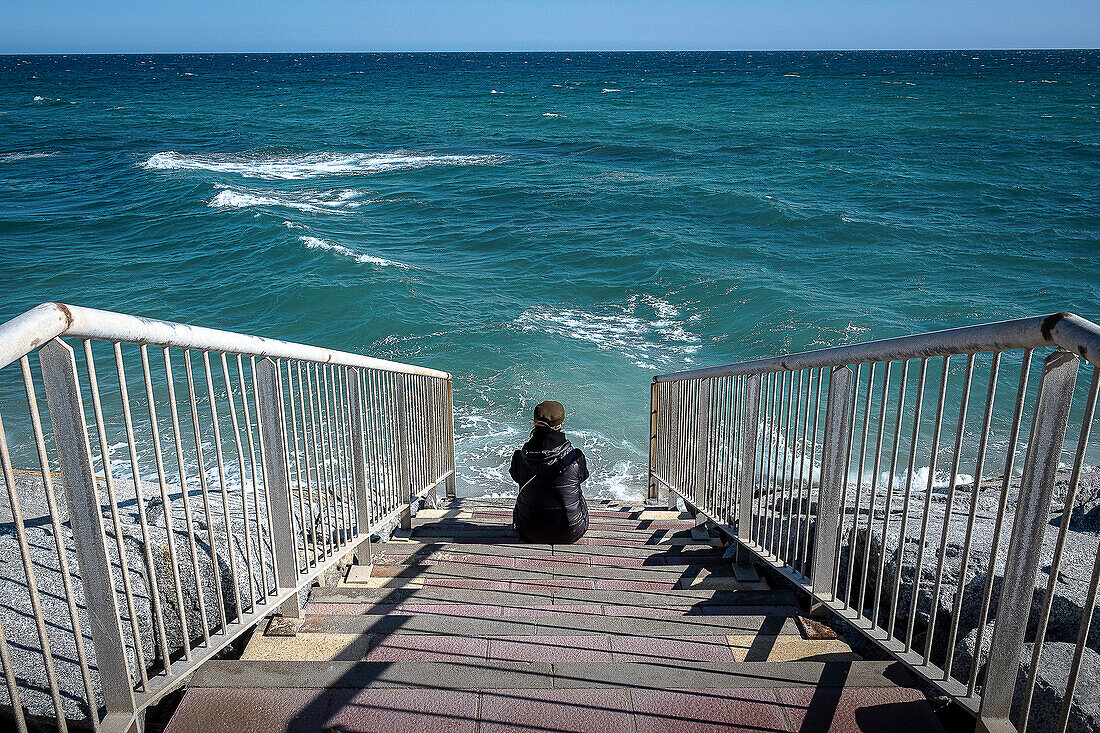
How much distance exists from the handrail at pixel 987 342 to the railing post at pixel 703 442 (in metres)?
1.88

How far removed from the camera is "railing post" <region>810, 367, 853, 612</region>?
321 centimetres

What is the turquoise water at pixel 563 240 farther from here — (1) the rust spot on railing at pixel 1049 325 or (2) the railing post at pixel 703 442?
(1) the rust spot on railing at pixel 1049 325

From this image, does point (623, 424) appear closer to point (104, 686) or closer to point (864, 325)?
point (864, 325)

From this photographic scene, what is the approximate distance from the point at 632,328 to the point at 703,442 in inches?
498

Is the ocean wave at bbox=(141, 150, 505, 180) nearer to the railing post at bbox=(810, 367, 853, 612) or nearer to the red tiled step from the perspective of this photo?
the red tiled step

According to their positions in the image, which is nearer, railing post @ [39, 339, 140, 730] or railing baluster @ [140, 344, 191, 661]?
railing post @ [39, 339, 140, 730]

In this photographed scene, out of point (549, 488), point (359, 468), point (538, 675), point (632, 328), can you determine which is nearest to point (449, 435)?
point (549, 488)

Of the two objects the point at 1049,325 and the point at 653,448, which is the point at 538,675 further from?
the point at 653,448

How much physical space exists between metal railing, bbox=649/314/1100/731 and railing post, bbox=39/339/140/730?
217cm

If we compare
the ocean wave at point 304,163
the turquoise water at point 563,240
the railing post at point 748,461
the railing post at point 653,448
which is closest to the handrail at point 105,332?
the railing post at point 748,461

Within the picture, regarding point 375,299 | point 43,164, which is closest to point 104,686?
point 375,299

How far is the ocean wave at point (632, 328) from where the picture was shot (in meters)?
16.5

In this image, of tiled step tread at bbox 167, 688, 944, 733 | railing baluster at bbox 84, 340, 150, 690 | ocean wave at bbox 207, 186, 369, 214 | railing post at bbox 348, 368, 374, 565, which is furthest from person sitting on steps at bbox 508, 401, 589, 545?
ocean wave at bbox 207, 186, 369, 214

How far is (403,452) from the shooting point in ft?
18.0
